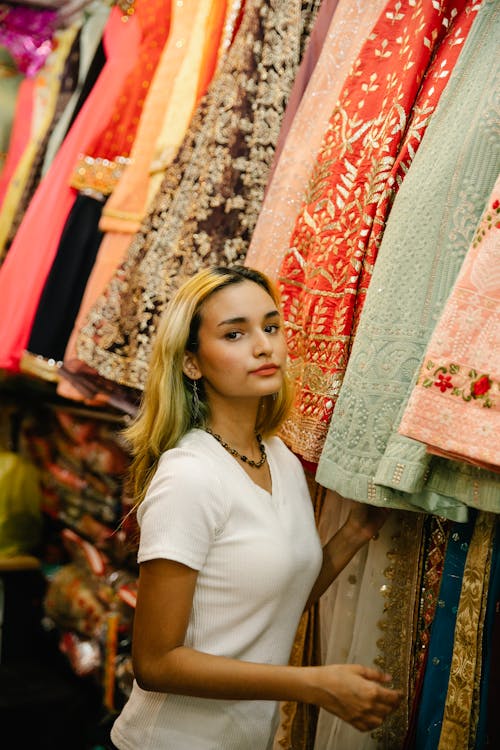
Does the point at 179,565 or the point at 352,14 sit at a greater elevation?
the point at 352,14

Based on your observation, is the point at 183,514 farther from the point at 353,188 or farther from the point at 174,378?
the point at 353,188

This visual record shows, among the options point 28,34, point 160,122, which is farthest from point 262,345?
point 28,34

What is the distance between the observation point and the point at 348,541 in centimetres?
119

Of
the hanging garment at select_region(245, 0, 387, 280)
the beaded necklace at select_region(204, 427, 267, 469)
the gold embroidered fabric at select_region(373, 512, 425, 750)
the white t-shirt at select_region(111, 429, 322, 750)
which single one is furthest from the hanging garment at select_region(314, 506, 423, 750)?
the hanging garment at select_region(245, 0, 387, 280)

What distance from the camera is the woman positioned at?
99 cm

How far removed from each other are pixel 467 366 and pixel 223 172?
0.81 m

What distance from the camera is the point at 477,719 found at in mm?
960

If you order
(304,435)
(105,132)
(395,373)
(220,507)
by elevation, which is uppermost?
(105,132)

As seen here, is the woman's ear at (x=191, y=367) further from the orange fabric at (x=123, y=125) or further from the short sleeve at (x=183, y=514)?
the orange fabric at (x=123, y=125)

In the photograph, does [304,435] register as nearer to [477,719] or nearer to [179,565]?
[179,565]

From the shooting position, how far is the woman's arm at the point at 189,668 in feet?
3.03

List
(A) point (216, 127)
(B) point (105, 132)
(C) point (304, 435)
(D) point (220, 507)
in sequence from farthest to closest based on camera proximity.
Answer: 1. (B) point (105, 132)
2. (A) point (216, 127)
3. (C) point (304, 435)
4. (D) point (220, 507)

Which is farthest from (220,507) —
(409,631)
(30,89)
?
(30,89)

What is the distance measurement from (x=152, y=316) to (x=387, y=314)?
0.69 meters
